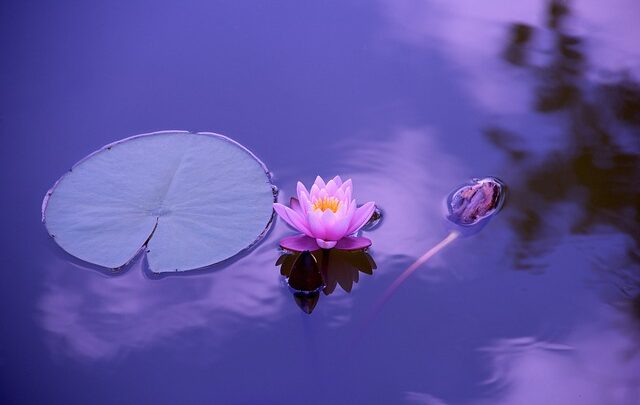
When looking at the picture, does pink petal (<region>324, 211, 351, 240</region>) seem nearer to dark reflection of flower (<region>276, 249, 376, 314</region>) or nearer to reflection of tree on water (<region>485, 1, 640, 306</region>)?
dark reflection of flower (<region>276, 249, 376, 314</region>)

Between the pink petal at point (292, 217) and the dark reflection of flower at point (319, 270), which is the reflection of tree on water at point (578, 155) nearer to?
the dark reflection of flower at point (319, 270)

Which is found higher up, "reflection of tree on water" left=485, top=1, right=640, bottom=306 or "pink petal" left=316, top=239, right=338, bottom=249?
"reflection of tree on water" left=485, top=1, right=640, bottom=306

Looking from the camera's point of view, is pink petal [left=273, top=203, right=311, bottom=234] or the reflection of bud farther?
the reflection of bud

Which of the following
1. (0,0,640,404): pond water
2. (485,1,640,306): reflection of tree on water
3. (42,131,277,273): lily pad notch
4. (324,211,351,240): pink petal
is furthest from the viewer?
(485,1,640,306): reflection of tree on water

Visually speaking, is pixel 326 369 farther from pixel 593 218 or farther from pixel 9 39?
pixel 9 39

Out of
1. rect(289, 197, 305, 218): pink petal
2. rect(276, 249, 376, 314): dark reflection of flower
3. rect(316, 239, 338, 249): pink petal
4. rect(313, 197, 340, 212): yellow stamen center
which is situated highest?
rect(289, 197, 305, 218): pink petal

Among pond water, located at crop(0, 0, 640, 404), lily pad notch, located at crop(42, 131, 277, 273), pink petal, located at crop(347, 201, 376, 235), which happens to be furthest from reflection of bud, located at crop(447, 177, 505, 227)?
lily pad notch, located at crop(42, 131, 277, 273)
